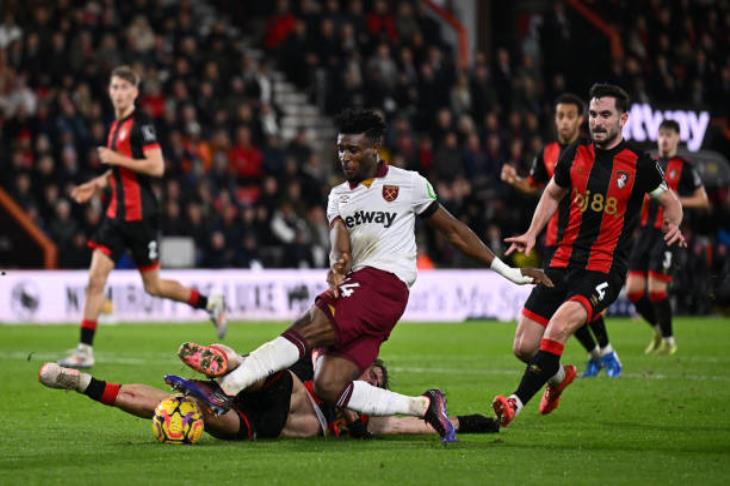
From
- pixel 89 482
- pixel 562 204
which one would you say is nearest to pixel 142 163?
pixel 562 204

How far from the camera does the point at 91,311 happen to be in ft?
45.0

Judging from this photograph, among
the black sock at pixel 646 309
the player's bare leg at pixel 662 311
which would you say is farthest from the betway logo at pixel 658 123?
the player's bare leg at pixel 662 311

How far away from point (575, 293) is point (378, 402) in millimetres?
2102

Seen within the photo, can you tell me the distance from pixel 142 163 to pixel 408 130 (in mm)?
13498

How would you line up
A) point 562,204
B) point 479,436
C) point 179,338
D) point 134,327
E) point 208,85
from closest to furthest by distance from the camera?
1. point 479,436
2. point 562,204
3. point 179,338
4. point 134,327
5. point 208,85

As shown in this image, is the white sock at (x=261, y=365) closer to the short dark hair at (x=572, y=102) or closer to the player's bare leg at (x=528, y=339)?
the player's bare leg at (x=528, y=339)

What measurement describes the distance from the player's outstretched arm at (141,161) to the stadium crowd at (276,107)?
938 centimetres

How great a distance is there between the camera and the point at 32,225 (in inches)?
915

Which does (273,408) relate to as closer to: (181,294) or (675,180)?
(181,294)

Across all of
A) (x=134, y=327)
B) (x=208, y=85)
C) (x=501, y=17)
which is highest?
(x=501, y=17)

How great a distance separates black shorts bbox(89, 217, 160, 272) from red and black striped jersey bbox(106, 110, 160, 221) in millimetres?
69

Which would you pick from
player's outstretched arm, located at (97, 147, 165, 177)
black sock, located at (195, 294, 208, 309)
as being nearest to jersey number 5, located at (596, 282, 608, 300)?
player's outstretched arm, located at (97, 147, 165, 177)

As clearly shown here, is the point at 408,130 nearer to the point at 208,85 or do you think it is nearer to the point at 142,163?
the point at 208,85

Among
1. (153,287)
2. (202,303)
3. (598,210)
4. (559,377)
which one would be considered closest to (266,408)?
(559,377)
